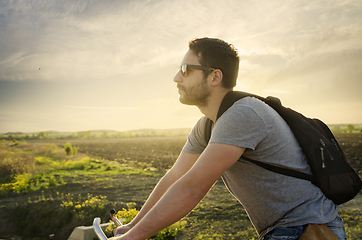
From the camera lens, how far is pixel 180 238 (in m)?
5.41

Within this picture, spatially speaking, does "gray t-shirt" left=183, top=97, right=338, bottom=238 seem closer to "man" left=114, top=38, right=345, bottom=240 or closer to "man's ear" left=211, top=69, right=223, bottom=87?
"man" left=114, top=38, right=345, bottom=240

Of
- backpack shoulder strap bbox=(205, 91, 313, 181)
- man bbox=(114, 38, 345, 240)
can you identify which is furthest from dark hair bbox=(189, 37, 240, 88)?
backpack shoulder strap bbox=(205, 91, 313, 181)

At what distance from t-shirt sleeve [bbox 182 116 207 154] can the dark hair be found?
1.29 ft

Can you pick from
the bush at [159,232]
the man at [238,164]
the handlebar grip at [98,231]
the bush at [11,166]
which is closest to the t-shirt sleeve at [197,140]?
the man at [238,164]

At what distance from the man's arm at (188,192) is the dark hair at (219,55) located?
0.60 metres

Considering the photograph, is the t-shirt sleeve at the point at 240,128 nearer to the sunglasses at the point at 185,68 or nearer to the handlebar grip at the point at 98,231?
the sunglasses at the point at 185,68

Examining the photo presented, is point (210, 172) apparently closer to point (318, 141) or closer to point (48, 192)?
point (318, 141)

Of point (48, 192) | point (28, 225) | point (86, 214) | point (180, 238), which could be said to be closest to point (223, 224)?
point (180, 238)

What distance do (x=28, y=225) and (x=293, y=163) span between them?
9.02 m

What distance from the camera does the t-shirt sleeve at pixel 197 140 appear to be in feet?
6.57

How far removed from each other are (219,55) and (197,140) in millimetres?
645

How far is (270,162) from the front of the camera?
1.51 metres

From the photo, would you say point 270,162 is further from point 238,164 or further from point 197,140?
point 197,140

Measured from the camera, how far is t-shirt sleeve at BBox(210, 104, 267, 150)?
1362mm
